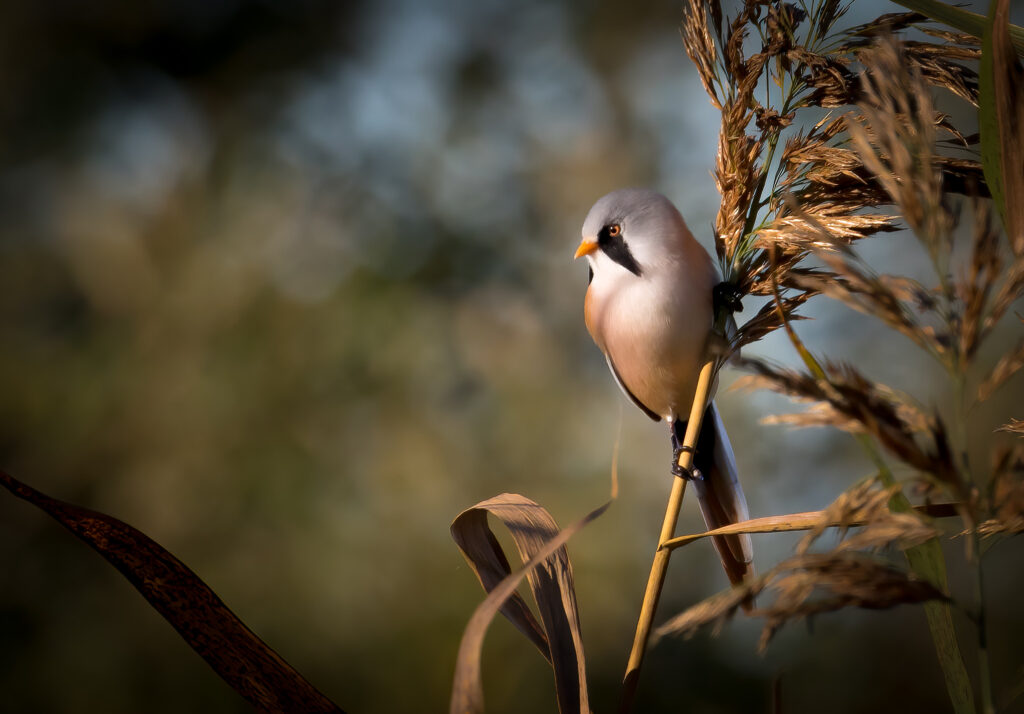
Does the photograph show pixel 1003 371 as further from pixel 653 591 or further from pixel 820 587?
pixel 653 591

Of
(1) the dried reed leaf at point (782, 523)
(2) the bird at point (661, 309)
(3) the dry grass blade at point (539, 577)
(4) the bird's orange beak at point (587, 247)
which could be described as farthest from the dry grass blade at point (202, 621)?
(4) the bird's orange beak at point (587, 247)

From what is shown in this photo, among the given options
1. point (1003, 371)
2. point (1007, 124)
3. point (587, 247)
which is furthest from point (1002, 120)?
point (587, 247)

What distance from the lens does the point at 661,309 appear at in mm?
709

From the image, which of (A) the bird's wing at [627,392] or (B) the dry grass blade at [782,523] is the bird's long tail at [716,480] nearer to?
(A) the bird's wing at [627,392]

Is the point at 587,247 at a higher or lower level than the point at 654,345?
higher

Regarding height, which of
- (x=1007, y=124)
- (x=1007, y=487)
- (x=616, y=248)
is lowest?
(x=1007, y=487)

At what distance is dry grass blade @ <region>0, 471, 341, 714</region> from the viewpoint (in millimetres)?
457

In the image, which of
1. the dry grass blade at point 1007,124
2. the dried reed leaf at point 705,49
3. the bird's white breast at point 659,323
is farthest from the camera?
the bird's white breast at point 659,323

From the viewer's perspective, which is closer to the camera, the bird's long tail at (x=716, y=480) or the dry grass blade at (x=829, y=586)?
the dry grass blade at (x=829, y=586)

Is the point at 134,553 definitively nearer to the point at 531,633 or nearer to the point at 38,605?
the point at 531,633

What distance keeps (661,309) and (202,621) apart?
0.50 m

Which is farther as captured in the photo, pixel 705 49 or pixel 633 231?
pixel 633 231

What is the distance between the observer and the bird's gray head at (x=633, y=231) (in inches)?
29.8

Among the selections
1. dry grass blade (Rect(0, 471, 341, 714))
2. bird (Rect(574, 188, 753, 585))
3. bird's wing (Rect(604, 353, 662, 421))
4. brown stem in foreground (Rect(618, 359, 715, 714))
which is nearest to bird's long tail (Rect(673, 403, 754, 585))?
bird (Rect(574, 188, 753, 585))
